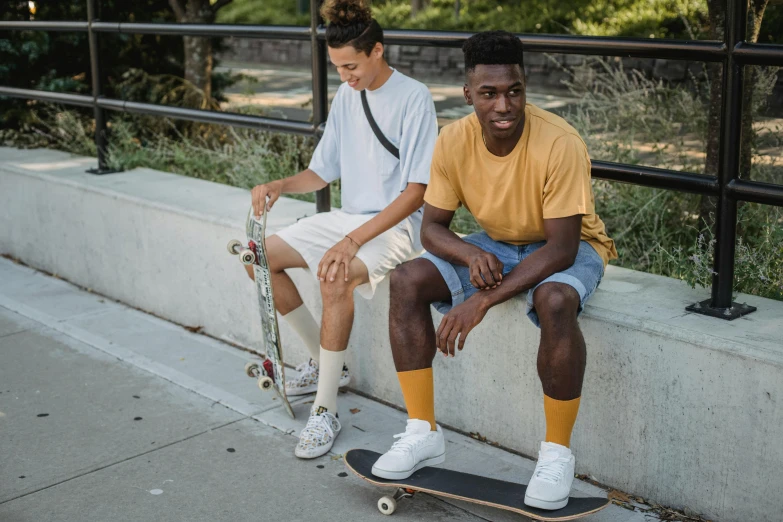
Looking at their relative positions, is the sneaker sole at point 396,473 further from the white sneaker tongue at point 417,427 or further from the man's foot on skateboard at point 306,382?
the man's foot on skateboard at point 306,382

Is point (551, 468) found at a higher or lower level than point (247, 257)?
lower

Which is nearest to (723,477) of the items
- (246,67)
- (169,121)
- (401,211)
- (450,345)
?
(450,345)

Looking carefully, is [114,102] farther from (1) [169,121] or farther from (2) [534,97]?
(2) [534,97]

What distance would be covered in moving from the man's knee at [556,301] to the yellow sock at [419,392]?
475 mm

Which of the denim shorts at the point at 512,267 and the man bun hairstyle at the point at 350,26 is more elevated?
the man bun hairstyle at the point at 350,26

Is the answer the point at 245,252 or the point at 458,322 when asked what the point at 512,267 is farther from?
the point at 245,252

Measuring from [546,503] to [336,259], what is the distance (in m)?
1.21

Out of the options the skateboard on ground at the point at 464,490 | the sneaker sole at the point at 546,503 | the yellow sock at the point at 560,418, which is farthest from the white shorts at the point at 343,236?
the sneaker sole at the point at 546,503

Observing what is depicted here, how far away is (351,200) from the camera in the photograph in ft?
12.9

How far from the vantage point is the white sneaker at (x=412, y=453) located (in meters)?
3.09

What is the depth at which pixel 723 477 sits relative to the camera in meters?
2.92

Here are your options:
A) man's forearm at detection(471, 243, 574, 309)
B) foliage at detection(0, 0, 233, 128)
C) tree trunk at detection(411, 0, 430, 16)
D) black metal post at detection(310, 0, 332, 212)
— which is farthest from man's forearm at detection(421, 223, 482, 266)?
tree trunk at detection(411, 0, 430, 16)

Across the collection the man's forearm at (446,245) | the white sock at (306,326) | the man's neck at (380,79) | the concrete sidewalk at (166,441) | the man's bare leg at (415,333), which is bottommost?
the concrete sidewalk at (166,441)

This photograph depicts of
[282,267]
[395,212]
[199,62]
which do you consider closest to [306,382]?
[282,267]
